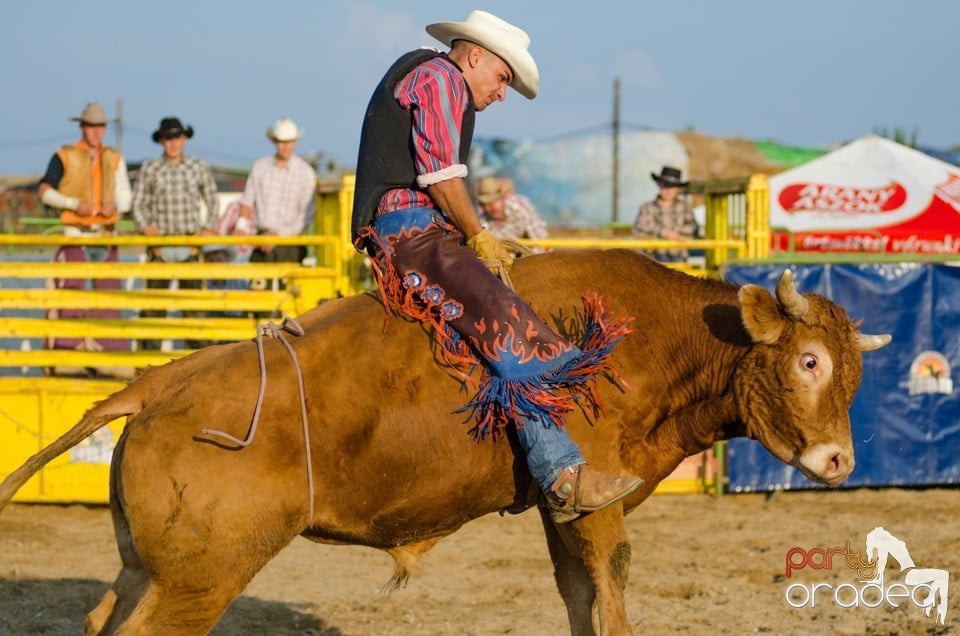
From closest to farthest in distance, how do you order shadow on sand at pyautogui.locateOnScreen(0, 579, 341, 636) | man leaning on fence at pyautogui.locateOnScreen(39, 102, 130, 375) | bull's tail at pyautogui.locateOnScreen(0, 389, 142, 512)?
bull's tail at pyautogui.locateOnScreen(0, 389, 142, 512), shadow on sand at pyautogui.locateOnScreen(0, 579, 341, 636), man leaning on fence at pyautogui.locateOnScreen(39, 102, 130, 375)

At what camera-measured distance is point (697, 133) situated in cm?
3894

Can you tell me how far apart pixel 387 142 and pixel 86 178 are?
7130mm

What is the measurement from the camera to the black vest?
4547mm

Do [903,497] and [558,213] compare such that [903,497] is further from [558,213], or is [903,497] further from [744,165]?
[744,165]

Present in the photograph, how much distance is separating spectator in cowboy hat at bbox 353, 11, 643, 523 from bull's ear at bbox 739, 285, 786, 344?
617mm

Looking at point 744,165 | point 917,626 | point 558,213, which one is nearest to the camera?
point 917,626

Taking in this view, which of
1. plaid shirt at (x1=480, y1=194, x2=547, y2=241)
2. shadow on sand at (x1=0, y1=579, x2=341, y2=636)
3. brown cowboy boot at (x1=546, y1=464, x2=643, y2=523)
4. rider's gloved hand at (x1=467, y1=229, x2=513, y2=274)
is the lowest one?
shadow on sand at (x1=0, y1=579, x2=341, y2=636)

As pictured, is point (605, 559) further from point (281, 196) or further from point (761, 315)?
point (281, 196)

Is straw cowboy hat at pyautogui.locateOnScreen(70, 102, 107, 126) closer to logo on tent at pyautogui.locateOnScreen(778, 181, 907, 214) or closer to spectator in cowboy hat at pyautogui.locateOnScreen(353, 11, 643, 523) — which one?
spectator in cowboy hat at pyautogui.locateOnScreen(353, 11, 643, 523)

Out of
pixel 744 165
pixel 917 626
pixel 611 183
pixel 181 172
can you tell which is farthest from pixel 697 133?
pixel 917 626

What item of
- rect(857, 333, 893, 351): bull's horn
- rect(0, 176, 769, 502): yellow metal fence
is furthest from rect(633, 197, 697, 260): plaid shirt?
rect(857, 333, 893, 351): bull's horn

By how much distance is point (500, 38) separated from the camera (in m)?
4.57

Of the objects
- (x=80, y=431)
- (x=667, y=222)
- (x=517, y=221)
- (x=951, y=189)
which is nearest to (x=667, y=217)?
(x=667, y=222)

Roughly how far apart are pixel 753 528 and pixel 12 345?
7.04m
